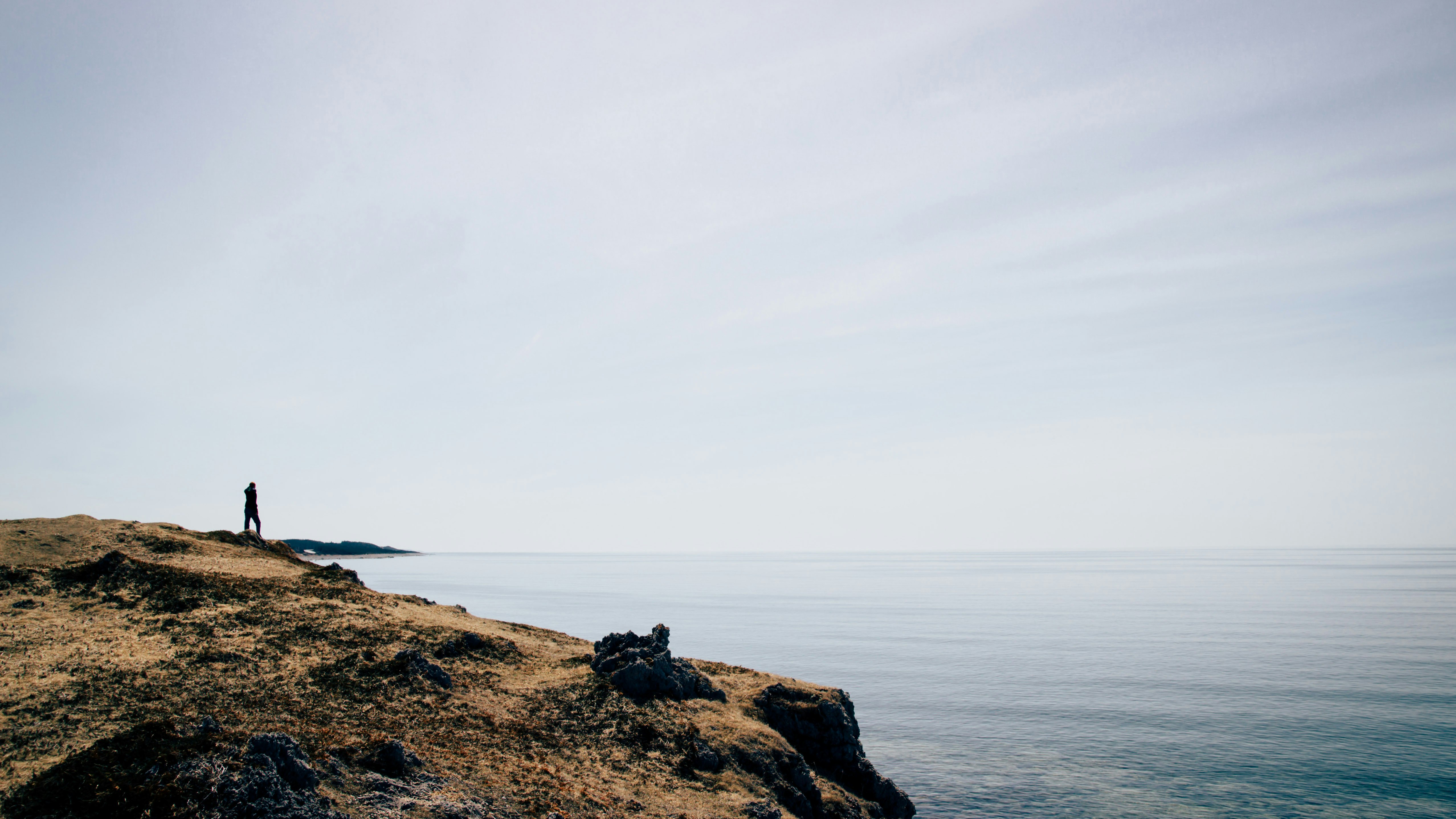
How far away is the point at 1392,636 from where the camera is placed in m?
82.9

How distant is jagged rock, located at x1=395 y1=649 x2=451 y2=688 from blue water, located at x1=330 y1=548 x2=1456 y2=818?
22.4m

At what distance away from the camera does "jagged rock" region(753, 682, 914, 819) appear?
97.6ft

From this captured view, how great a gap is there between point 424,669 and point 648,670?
8546 mm

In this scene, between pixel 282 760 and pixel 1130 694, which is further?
pixel 1130 694

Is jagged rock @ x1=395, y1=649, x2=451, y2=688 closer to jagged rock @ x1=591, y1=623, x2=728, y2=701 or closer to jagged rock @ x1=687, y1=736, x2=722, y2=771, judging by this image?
jagged rock @ x1=591, y1=623, x2=728, y2=701

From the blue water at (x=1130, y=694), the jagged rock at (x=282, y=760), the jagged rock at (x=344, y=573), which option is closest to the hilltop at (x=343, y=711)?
the jagged rock at (x=282, y=760)

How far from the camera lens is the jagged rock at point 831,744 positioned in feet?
97.6

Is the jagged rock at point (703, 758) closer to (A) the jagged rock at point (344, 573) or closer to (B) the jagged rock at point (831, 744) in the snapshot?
(B) the jagged rock at point (831, 744)

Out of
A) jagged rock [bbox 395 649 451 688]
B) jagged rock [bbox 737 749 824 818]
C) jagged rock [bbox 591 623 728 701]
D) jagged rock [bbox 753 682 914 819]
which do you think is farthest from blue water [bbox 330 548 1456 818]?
jagged rock [bbox 395 649 451 688]

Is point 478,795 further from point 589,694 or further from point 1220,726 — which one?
point 1220,726

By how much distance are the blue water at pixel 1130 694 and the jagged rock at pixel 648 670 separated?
12.8m

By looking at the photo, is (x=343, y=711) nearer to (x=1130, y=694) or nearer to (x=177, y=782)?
(x=177, y=782)

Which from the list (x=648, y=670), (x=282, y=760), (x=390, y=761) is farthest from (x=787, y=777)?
(x=282, y=760)

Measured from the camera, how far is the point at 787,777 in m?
26.4
